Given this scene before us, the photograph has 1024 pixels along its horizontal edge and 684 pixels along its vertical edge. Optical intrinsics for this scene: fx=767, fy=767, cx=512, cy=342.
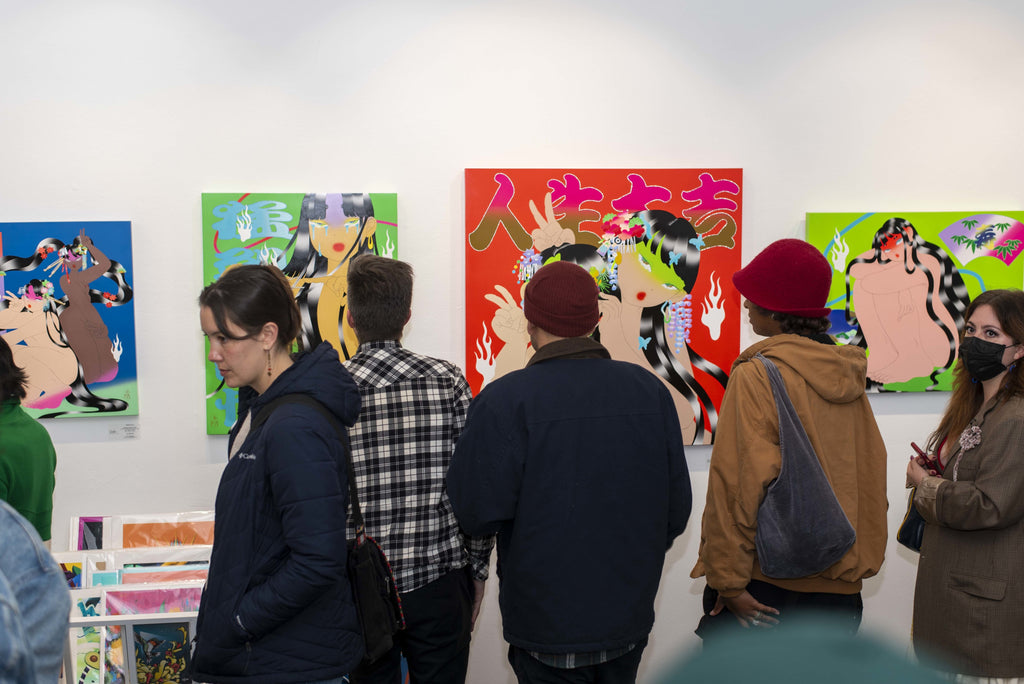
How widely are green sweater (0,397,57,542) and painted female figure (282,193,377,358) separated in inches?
38.2

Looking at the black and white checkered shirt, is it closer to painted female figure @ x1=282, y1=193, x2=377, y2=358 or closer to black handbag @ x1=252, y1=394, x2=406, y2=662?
black handbag @ x1=252, y1=394, x2=406, y2=662

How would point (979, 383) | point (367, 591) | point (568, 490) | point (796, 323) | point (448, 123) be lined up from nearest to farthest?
point (367, 591), point (568, 490), point (796, 323), point (979, 383), point (448, 123)

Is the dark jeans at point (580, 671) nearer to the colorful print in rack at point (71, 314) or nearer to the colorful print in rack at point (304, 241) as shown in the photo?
the colorful print in rack at point (304, 241)

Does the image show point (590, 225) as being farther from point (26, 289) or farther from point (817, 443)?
point (26, 289)

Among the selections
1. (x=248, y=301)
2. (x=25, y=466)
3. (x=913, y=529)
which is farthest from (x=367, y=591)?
(x=913, y=529)

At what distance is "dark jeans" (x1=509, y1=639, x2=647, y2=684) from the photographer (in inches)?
76.5

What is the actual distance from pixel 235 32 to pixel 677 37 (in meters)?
1.78

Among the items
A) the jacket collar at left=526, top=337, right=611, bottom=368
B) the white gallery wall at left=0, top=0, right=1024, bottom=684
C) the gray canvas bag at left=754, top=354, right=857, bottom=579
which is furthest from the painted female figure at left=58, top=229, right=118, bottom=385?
the gray canvas bag at left=754, top=354, right=857, bottom=579

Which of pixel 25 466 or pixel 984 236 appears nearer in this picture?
pixel 25 466

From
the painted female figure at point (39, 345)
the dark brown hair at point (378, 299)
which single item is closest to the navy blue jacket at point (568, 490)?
the dark brown hair at point (378, 299)

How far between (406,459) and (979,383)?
67.4 inches

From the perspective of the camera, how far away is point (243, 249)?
302 centimetres

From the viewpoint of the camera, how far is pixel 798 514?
6.63ft

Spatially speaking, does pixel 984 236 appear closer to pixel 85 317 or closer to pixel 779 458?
pixel 779 458
